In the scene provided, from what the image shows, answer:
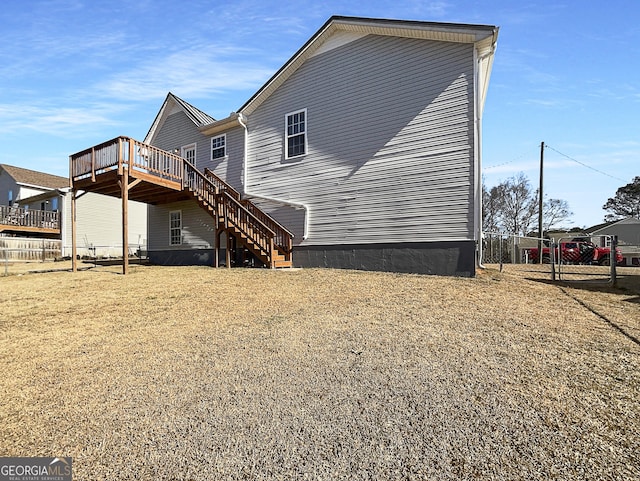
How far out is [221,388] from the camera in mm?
3182

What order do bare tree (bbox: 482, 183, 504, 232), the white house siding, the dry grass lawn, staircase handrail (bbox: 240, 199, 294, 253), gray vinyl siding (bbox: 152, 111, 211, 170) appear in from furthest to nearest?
bare tree (bbox: 482, 183, 504, 232)
the white house siding
gray vinyl siding (bbox: 152, 111, 211, 170)
staircase handrail (bbox: 240, 199, 294, 253)
the dry grass lawn

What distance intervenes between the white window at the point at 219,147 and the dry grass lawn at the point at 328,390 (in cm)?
1010

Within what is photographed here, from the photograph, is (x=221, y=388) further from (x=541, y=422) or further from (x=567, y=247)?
(x=567, y=247)

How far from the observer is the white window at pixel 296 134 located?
12330mm

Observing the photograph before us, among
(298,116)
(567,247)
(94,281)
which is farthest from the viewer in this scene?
(567,247)

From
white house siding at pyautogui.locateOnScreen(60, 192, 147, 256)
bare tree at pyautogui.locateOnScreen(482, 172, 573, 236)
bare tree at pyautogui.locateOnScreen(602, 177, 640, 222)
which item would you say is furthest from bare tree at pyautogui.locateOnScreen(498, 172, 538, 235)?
white house siding at pyautogui.locateOnScreen(60, 192, 147, 256)

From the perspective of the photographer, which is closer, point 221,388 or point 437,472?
point 437,472

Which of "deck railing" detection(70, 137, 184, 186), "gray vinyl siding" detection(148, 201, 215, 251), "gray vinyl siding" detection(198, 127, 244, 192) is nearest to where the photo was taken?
"deck railing" detection(70, 137, 184, 186)

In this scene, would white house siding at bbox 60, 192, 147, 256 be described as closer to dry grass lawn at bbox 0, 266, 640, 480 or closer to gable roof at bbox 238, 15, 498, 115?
gable roof at bbox 238, 15, 498, 115

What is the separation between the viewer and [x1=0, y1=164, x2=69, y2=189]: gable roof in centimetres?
2737

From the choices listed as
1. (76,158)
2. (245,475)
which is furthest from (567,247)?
(76,158)

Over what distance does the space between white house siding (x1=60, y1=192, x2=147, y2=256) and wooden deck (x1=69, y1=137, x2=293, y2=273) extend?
14212 mm

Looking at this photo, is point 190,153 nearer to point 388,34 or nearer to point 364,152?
point 364,152

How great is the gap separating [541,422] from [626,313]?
4.71 meters
